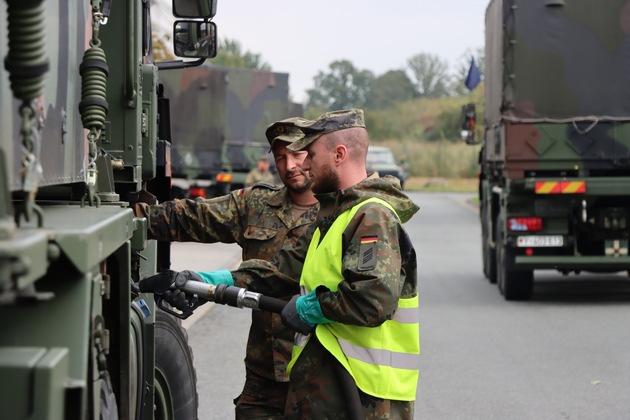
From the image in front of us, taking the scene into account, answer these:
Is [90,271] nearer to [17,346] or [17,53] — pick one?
[17,346]

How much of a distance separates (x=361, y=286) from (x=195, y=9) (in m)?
2.26

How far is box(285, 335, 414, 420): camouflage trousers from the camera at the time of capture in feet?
14.1

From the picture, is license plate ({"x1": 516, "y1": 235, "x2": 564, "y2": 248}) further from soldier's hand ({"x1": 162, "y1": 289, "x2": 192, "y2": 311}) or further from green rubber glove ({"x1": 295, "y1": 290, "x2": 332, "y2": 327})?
green rubber glove ({"x1": 295, "y1": 290, "x2": 332, "y2": 327})

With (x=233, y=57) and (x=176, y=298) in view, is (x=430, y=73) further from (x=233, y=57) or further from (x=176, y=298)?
(x=176, y=298)

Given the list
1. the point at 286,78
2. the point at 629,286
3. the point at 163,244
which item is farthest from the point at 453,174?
the point at 163,244

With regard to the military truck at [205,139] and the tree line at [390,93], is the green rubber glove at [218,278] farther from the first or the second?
the tree line at [390,93]

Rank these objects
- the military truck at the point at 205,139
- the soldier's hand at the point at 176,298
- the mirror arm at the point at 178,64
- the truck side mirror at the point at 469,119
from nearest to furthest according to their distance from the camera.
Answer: the soldier's hand at the point at 176,298 < the mirror arm at the point at 178,64 < the truck side mirror at the point at 469,119 < the military truck at the point at 205,139

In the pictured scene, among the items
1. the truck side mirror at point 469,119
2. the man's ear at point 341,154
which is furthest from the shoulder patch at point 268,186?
the truck side mirror at point 469,119

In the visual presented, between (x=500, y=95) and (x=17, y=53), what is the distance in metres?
12.4

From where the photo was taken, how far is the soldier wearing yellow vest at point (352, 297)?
4.17m

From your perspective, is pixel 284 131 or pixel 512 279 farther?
pixel 512 279

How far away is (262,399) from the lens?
5.32m

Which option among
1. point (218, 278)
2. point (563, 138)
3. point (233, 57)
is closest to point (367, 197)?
point (218, 278)

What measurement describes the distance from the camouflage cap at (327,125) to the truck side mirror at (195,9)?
60.0 inches
